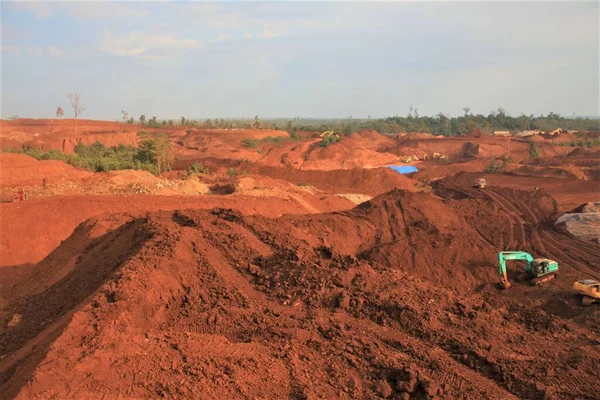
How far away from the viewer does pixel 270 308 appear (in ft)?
27.4

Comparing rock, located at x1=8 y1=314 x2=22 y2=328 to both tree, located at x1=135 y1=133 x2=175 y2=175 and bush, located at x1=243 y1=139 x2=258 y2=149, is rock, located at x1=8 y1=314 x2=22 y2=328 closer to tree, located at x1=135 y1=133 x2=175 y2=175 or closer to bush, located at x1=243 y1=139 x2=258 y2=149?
tree, located at x1=135 y1=133 x2=175 y2=175

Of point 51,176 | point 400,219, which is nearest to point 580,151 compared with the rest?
point 400,219

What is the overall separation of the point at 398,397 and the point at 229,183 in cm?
1886

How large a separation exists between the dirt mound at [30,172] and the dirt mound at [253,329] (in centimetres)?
939

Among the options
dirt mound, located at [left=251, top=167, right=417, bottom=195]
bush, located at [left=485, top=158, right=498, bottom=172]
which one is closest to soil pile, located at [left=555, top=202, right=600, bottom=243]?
dirt mound, located at [left=251, top=167, right=417, bottom=195]

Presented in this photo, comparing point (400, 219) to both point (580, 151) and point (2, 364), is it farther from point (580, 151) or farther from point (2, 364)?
point (580, 151)

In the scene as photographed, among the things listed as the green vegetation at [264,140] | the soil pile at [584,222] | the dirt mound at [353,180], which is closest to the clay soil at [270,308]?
the soil pile at [584,222]

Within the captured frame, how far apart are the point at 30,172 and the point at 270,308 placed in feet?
59.6

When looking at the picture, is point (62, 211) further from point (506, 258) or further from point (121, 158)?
point (506, 258)

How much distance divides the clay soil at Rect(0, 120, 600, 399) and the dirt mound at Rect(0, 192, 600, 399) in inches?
1.2

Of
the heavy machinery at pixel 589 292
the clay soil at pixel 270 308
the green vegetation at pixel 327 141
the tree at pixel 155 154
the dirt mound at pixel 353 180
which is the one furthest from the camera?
the green vegetation at pixel 327 141

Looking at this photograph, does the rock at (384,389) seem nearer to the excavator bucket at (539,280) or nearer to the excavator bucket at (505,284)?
the excavator bucket at (505,284)

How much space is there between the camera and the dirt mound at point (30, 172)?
20.9 meters

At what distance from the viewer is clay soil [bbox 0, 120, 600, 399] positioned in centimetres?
613
